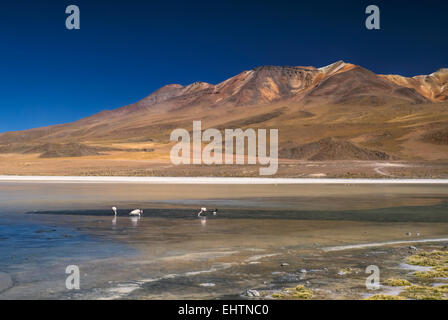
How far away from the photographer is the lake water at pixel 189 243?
9789mm

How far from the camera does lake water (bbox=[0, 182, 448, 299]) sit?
979 cm

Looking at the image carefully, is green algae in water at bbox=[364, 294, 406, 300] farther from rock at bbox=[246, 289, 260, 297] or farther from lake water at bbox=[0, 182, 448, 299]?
rock at bbox=[246, 289, 260, 297]

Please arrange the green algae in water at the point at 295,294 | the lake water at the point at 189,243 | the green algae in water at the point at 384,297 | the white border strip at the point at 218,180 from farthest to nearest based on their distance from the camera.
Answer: the white border strip at the point at 218,180 < the lake water at the point at 189,243 < the green algae in water at the point at 295,294 < the green algae in water at the point at 384,297

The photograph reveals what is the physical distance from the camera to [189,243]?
575 inches

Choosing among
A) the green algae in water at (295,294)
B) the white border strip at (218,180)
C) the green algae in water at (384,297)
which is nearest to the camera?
the green algae in water at (384,297)

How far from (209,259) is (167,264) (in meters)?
1.09

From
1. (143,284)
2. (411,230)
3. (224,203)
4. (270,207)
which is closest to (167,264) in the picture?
(143,284)

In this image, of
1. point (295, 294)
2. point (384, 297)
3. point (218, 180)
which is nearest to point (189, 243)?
point (295, 294)

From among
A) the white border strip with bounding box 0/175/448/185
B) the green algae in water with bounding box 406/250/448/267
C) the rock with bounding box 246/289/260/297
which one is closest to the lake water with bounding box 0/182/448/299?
the rock with bounding box 246/289/260/297

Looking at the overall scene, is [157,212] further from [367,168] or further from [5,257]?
[367,168]

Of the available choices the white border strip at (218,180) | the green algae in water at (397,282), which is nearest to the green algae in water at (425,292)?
the green algae in water at (397,282)

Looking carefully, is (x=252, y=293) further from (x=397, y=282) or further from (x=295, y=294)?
(x=397, y=282)

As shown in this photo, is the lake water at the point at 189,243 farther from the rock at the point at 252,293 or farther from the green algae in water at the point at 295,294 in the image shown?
the green algae in water at the point at 295,294
